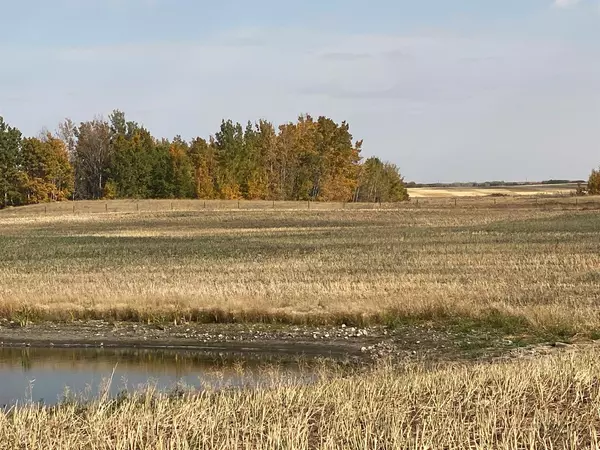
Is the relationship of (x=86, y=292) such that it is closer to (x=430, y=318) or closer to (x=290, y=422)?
(x=430, y=318)

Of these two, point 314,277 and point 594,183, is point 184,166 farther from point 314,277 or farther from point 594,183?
point 314,277

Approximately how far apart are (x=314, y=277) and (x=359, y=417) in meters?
18.3

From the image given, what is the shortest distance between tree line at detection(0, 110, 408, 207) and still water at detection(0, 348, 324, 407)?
94.8m

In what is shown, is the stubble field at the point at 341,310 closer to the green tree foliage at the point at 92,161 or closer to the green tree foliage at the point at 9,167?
the green tree foliage at the point at 9,167

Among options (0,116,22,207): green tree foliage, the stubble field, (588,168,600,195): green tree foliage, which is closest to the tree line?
(0,116,22,207): green tree foliage

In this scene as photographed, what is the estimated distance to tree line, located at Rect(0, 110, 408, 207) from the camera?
109 metres

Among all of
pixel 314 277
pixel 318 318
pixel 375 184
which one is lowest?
pixel 318 318

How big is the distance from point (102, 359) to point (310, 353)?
5.05m

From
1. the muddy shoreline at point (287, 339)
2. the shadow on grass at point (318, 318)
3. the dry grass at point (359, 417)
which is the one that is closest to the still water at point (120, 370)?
the muddy shoreline at point (287, 339)

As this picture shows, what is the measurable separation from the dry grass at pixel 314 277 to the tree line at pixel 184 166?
59145 mm

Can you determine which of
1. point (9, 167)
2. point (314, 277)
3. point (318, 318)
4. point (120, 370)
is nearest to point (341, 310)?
point (318, 318)

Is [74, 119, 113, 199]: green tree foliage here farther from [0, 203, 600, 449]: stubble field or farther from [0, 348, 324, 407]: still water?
[0, 348, 324, 407]: still water

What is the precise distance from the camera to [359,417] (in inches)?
365

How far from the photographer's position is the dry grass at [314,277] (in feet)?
70.0
